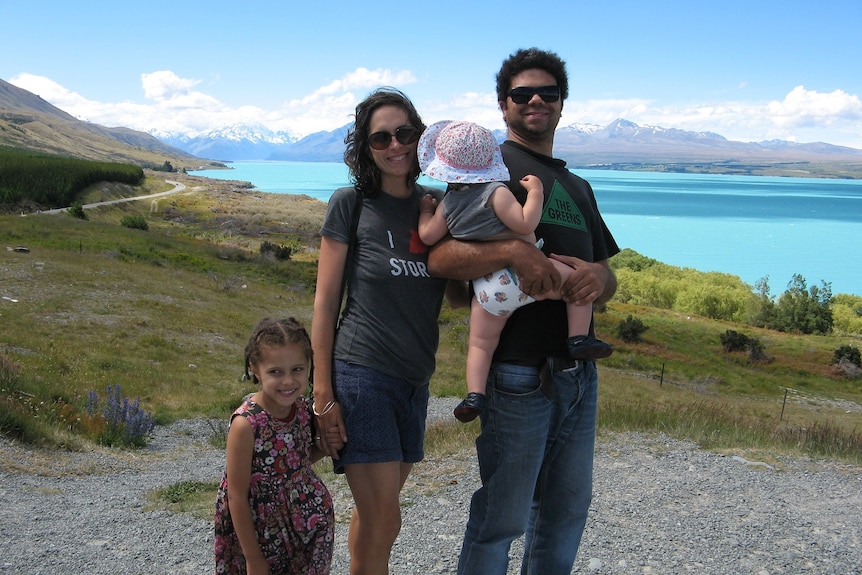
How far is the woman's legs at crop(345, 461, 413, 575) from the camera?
2730 mm

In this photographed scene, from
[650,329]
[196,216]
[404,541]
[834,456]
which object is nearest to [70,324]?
[404,541]

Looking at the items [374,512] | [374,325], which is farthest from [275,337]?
[374,512]

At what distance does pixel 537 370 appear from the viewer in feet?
9.16

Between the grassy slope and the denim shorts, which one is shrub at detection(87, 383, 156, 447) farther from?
the denim shorts

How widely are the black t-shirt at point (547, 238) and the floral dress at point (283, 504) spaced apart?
870 millimetres

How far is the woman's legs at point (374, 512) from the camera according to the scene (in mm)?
2730

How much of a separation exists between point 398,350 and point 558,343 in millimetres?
645

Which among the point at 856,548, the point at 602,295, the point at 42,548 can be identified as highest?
the point at 602,295

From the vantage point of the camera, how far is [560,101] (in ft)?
9.73

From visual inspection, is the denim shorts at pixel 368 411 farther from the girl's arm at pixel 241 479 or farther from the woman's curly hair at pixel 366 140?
the woman's curly hair at pixel 366 140

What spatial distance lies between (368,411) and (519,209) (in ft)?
3.09

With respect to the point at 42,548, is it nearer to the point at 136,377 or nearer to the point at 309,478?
the point at 309,478

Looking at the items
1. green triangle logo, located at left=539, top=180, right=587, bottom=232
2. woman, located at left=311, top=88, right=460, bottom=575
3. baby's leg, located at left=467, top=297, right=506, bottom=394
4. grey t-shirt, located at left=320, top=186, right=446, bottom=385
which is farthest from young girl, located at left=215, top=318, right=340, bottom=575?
green triangle logo, located at left=539, top=180, right=587, bottom=232

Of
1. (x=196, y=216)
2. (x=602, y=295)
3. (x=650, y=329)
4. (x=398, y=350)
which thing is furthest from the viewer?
(x=196, y=216)
